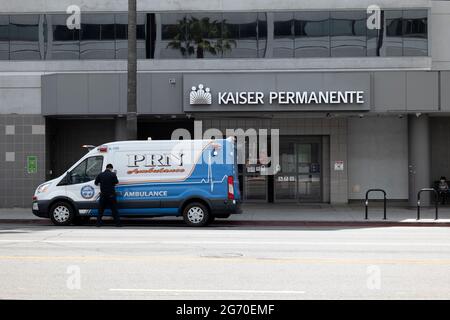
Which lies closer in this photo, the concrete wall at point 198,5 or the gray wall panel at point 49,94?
the gray wall panel at point 49,94

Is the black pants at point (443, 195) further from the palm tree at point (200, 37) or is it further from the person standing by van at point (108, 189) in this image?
the person standing by van at point (108, 189)

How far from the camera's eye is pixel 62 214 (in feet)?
59.7

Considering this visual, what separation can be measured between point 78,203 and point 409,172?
12.4 m

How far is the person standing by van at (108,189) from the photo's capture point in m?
17.4

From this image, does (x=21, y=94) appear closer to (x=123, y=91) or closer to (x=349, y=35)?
(x=123, y=91)

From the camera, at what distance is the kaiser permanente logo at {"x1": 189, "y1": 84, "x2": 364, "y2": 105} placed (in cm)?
2162

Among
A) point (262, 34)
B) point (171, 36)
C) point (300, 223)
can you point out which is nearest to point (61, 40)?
point (171, 36)

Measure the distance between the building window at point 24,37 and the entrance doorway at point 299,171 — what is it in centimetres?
1027

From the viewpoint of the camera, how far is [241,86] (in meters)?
21.9

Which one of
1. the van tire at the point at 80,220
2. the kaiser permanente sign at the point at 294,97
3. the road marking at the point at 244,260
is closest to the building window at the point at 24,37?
the kaiser permanente sign at the point at 294,97

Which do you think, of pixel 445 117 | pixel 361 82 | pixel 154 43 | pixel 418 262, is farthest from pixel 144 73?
pixel 418 262

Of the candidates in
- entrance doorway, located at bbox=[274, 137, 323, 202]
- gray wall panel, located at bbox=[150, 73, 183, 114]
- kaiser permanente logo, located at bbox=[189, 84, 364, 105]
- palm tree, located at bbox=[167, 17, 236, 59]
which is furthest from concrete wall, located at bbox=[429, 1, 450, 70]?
gray wall panel, located at bbox=[150, 73, 183, 114]

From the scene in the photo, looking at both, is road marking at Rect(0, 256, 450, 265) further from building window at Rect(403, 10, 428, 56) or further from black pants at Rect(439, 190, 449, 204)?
building window at Rect(403, 10, 428, 56)

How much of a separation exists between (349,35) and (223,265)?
15.7 m
